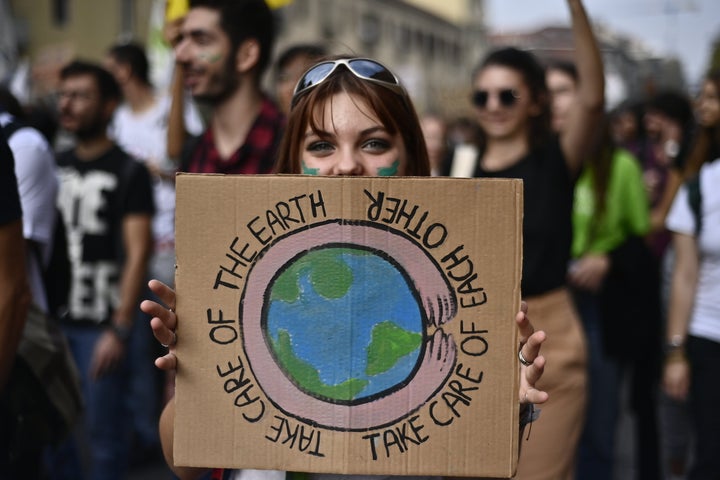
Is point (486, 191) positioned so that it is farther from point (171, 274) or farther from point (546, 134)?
point (171, 274)

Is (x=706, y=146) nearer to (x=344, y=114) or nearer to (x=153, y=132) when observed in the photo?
(x=344, y=114)

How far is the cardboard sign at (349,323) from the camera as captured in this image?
1727 mm

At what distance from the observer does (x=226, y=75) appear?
137 inches

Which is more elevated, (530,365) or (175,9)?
(175,9)

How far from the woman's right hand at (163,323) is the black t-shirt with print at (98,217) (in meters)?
2.93

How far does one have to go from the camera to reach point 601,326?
4.74 m

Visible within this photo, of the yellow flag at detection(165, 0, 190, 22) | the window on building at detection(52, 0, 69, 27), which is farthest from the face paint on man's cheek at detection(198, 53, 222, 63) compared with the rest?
the window on building at detection(52, 0, 69, 27)

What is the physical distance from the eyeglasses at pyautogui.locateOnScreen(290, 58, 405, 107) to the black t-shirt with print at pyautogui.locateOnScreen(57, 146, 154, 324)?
2.57m

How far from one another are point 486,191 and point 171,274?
4.07 m

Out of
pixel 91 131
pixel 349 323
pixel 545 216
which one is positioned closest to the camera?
pixel 349 323

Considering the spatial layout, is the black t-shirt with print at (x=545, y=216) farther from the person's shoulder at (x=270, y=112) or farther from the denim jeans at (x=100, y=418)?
the denim jeans at (x=100, y=418)

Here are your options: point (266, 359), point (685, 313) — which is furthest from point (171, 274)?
point (266, 359)

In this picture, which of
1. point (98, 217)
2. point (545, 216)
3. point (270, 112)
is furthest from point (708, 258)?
point (98, 217)

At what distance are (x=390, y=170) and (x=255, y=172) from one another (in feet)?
3.90
